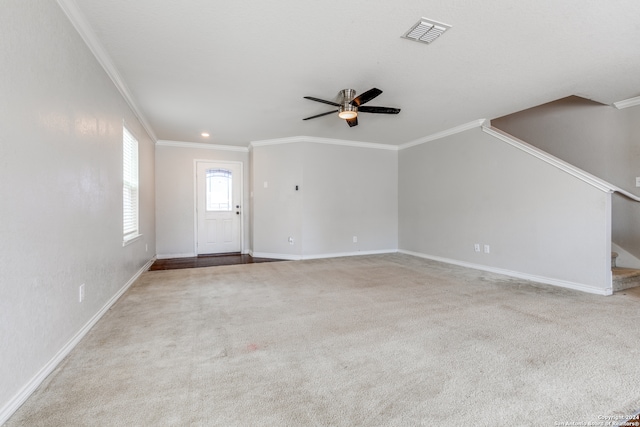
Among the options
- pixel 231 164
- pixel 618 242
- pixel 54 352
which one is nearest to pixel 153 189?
pixel 231 164

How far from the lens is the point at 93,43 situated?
232 cm

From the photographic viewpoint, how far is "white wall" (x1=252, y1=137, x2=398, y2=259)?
5.53 metres

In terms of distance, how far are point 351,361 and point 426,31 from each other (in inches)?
98.6

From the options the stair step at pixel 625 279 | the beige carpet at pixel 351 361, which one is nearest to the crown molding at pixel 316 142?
the beige carpet at pixel 351 361

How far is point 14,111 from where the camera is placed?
1421mm

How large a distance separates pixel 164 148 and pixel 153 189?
914mm

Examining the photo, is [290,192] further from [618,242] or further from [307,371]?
[618,242]

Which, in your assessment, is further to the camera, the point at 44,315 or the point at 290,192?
the point at 290,192

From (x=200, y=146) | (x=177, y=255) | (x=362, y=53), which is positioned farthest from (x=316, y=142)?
(x=177, y=255)

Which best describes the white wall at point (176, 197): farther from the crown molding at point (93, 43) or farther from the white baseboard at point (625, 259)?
the white baseboard at point (625, 259)

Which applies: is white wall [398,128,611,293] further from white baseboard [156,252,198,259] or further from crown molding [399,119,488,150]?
white baseboard [156,252,198,259]

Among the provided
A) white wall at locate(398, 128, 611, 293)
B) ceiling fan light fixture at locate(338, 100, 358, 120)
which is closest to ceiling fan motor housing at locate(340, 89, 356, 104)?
ceiling fan light fixture at locate(338, 100, 358, 120)

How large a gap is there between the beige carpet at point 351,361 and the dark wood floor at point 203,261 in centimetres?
163

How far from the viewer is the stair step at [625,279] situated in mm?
3285
